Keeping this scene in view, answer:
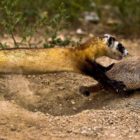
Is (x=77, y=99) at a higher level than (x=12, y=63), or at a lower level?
lower

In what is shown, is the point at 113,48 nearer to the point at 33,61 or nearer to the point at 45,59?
the point at 45,59

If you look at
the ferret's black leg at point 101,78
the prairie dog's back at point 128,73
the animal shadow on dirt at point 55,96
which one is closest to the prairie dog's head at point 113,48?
the prairie dog's back at point 128,73

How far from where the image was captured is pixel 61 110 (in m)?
4.98

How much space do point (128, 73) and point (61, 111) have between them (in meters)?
0.81

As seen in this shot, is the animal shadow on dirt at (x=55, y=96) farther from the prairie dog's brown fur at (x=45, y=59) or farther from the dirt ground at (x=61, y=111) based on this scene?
the prairie dog's brown fur at (x=45, y=59)

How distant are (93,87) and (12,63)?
83 cm

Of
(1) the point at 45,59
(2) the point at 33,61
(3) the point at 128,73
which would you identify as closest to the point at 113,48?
(3) the point at 128,73

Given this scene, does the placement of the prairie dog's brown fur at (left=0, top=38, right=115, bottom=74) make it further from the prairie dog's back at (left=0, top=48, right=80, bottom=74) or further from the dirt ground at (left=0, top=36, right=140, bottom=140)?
the dirt ground at (left=0, top=36, right=140, bottom=140)

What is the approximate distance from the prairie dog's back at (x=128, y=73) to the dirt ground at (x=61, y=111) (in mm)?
110

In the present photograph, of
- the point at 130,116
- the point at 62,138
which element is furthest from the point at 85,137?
the point at 130,116

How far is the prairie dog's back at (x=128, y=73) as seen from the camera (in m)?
5.25

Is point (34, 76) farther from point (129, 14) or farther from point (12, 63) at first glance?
point (129, 14)

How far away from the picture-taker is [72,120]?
4559mm

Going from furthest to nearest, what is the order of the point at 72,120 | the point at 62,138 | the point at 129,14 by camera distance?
the point at 129,14 → the point at 72,120 → the point at 62,138
